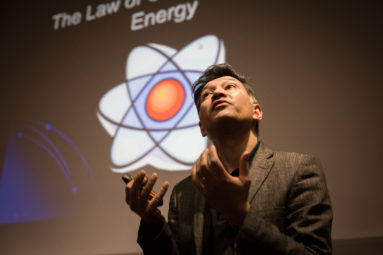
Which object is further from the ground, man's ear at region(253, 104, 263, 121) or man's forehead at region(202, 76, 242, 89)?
man's forehead at region(202, 76, 242, 89)

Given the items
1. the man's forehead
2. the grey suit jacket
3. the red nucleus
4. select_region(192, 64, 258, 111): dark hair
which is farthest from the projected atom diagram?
the grey suit jacket

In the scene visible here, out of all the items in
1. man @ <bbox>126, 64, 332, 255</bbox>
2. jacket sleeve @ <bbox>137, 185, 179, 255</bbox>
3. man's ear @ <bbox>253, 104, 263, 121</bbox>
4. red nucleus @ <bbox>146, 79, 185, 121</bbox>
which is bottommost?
jacket sleeve @ <bbox>137, 185, 179, 255</bbox>

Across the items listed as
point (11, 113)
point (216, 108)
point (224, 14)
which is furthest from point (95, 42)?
point (216, 108)

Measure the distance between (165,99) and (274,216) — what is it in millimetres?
1518

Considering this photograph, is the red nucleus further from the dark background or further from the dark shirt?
the dark shirt

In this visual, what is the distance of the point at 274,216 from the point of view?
1260 mm

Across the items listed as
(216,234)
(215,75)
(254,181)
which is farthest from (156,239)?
(215,75)

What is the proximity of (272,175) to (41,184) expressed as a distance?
2.04m

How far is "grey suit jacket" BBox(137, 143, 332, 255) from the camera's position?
1.05m

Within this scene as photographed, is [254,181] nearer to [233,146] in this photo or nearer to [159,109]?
[233,146]

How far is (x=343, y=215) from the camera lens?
1845 mm

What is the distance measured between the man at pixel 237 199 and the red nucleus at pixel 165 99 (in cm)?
84

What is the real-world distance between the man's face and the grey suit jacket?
0.19m

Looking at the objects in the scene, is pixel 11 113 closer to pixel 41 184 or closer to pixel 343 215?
pixel 41 184
